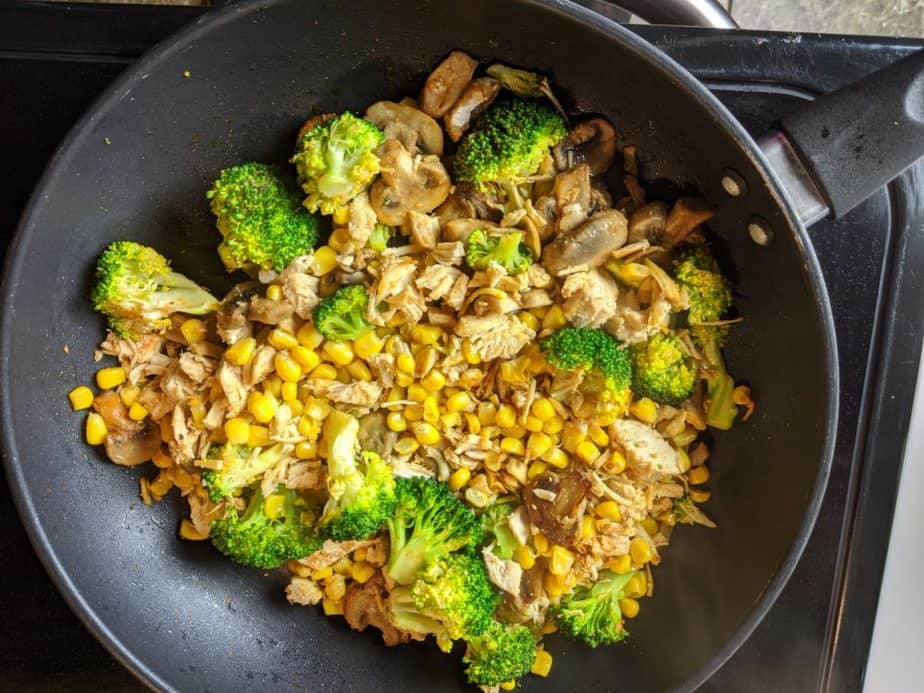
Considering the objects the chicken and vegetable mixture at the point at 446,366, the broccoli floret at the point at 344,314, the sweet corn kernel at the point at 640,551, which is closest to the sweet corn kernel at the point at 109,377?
the chicken and vegetable mixture at the point at 446,366

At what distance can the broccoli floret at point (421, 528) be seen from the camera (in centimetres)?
199

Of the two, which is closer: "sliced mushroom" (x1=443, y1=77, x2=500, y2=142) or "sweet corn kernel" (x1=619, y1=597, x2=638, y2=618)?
"sliced mushroom" (x1=443, y1=77, x2=500, y2=142)

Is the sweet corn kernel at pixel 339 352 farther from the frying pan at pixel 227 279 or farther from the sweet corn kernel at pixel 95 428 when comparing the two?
the sweet corn kernel at pixel 95 428

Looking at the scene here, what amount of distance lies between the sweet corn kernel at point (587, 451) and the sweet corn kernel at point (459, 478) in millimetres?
261

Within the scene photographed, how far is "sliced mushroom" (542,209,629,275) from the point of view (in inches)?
74.7

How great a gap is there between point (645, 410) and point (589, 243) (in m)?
0.41

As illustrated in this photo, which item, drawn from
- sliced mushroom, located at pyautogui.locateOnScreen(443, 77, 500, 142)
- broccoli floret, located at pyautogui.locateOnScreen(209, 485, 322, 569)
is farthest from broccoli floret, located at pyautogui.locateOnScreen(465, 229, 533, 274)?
broccoli floret, located at pyautogui.locateOnScreen(209, 485, 322, 569)

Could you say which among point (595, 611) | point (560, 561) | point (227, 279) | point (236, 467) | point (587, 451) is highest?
point (227, 279)

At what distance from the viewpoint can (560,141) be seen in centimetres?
192

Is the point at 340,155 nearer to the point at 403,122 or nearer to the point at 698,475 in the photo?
the point at 403,122

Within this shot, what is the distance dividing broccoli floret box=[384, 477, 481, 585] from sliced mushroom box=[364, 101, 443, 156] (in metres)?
0.78

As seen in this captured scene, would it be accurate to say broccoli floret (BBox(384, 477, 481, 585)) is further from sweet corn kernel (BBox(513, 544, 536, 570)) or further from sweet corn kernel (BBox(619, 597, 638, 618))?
sweet corn kernel (BBox(619, 597, 638, 618))

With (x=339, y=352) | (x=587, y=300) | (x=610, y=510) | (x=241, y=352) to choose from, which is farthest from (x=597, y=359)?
(x=241, y=352)

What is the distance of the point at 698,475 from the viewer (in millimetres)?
2096
